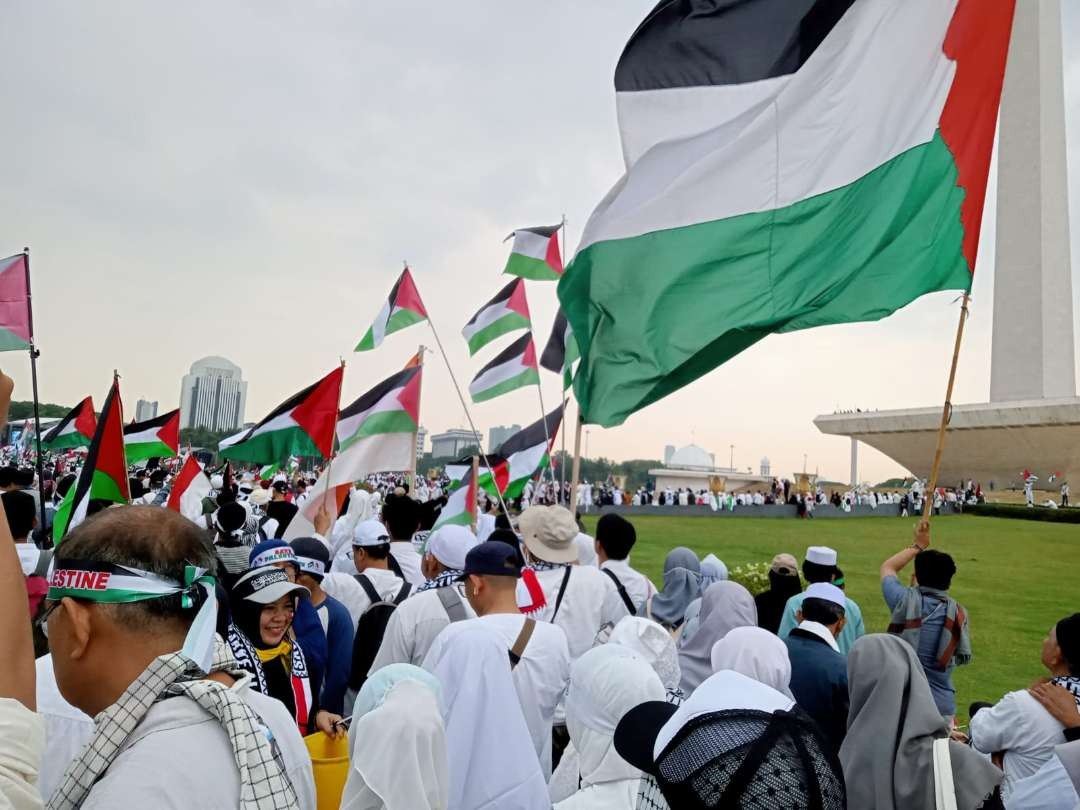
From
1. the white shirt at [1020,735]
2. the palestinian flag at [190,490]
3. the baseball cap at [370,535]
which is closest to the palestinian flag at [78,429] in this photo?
the palestinian flag at [190,490]

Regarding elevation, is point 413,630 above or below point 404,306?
below

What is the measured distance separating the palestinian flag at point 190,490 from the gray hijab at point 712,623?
459cm

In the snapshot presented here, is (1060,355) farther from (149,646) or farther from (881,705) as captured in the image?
(149,646)

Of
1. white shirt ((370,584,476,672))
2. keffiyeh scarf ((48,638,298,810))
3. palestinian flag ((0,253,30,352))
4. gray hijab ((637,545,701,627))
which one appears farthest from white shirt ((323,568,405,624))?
palestinian flag ((0,253,30,352))

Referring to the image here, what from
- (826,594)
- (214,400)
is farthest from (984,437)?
A: (214,400)

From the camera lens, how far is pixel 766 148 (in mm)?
4637

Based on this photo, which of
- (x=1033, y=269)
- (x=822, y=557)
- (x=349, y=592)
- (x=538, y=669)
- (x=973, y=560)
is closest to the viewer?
(x=538, y=669)

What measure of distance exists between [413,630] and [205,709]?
7.11 ft

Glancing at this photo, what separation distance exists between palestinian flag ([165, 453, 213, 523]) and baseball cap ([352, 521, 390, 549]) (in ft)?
9.95

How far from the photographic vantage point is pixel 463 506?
783cm

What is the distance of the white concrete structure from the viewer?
33.2 meters

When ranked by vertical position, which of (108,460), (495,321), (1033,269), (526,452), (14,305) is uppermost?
(1033,269)

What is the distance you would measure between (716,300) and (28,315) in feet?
18.0

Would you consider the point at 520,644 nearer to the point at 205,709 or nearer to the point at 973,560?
the point at 205,709
